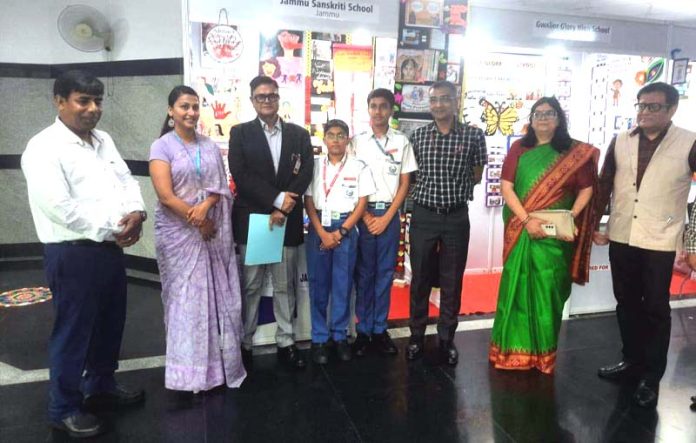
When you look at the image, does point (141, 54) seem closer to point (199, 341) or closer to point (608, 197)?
point (199, 341)

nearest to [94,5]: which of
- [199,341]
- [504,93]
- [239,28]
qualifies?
[239,28]

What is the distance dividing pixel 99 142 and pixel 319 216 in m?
1.22

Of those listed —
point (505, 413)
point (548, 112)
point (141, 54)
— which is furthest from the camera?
point (141, 54)

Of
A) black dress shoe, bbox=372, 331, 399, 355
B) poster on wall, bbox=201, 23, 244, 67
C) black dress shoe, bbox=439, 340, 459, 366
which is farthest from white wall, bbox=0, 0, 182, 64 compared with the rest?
black dress shoe, bbox=439, 340, 459, 366

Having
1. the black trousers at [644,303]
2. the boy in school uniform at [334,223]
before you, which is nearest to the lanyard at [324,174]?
the boy in school uniform at [334,223]

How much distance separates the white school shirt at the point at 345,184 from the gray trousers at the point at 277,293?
0.35 metres

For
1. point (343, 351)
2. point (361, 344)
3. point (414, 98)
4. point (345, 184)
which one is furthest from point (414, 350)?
point (414, 98)

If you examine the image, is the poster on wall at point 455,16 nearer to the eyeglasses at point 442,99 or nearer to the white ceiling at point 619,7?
the white ceiling at point 619,7

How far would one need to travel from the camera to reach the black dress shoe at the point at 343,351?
3072 mm

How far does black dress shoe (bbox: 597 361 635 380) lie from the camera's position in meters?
2.90

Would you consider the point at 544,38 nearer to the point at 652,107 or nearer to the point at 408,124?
the point at 408,124

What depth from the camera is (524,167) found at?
2830 mm

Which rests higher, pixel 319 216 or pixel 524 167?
pixel 524 167

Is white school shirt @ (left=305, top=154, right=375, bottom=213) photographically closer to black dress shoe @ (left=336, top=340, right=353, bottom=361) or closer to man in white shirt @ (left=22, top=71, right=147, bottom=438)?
black dress shoe @ (left=336, top=340, right=353, bottom=361)
